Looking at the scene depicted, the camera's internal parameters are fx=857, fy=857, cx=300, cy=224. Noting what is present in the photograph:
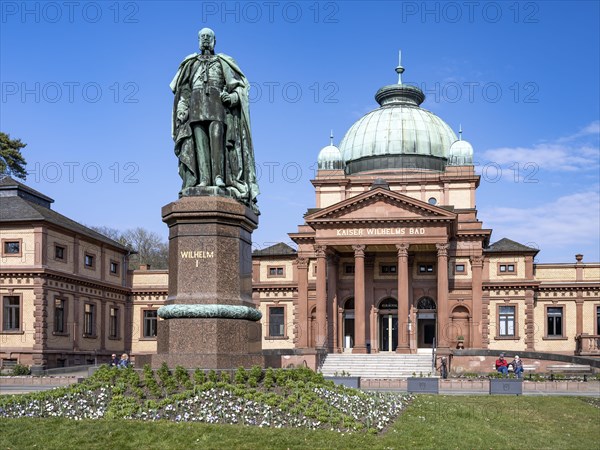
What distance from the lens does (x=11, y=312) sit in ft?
193

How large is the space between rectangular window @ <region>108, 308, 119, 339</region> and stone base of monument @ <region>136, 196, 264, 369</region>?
56.0 metres

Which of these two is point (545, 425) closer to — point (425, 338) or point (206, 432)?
point (206, 432)

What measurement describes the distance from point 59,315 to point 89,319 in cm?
620

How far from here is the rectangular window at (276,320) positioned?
250 ft

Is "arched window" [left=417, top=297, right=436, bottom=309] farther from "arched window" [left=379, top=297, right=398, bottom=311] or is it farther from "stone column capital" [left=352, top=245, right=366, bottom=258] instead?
"stone column capital" [left=352, top=245, right=366, bottom=258]

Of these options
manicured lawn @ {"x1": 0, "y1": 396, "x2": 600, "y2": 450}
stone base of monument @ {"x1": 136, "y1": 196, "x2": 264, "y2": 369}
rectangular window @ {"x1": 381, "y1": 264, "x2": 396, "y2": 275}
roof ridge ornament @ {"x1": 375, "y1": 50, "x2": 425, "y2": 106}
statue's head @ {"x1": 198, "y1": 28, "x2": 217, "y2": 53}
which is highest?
roof ridge ornament @ {"x1": 375, "y1": 50, "x2": 425, "y2": 106}

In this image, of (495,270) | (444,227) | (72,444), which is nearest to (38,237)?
(444,227)

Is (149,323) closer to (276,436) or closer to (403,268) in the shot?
(403,268)

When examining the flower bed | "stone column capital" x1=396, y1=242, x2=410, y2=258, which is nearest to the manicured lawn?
the flower bed

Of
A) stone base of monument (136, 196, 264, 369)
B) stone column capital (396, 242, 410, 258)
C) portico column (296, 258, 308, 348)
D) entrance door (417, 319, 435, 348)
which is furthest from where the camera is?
portico column (296, 258, 308, 348)

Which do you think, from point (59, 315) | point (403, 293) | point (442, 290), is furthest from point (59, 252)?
point (442, 290)

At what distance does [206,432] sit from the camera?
565 inches

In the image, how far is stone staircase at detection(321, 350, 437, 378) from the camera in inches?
2192

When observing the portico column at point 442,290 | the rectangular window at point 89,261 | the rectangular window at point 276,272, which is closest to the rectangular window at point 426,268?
the portico column at point 442,290
